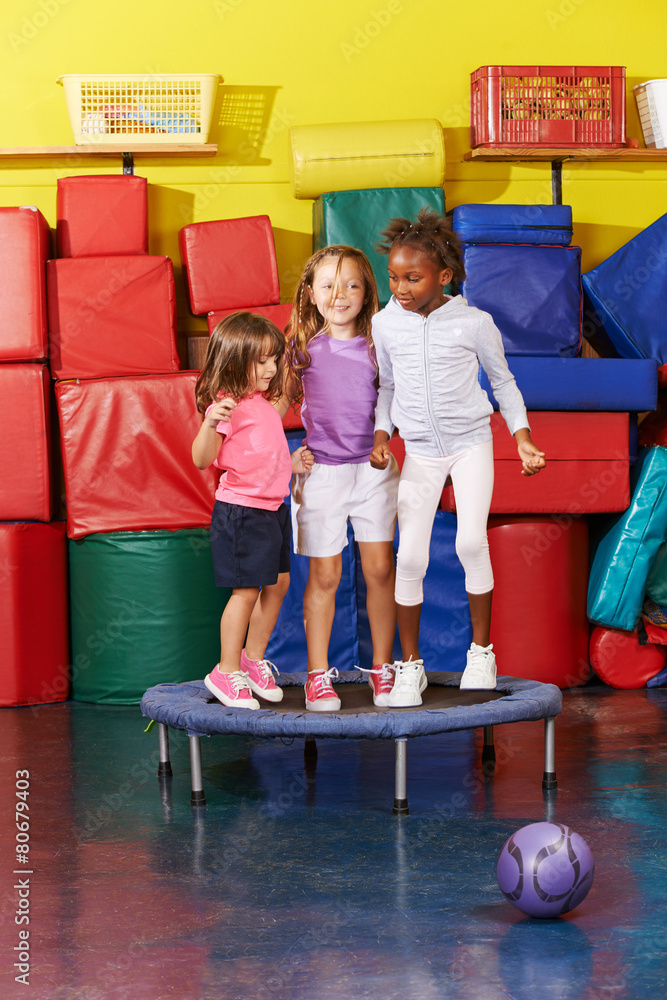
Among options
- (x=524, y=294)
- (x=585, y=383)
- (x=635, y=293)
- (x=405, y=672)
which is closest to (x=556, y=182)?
(x=635, y=293)

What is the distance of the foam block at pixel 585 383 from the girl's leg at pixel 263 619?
4.42 feet

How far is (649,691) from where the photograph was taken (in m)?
4.36

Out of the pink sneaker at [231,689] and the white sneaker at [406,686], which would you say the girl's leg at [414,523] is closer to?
the white sneaker at [406,686]

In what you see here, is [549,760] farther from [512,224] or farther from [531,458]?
[512,224]

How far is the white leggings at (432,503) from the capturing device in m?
3.06

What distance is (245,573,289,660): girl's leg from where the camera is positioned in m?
3.16

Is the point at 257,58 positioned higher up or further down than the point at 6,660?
higher up

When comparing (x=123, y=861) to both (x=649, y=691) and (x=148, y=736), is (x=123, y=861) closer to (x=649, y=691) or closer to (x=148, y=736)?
(x=148, y=736)

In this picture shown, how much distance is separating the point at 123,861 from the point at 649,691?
8.44ft

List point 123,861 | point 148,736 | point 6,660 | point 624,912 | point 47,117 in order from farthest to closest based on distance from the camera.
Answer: point 47,117, point 6,660, point 148,736, point 123,861, point 624,912

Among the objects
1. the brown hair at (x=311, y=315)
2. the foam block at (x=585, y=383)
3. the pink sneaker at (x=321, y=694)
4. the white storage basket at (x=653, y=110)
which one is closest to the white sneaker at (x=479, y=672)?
the pink sneaker at (x=321, y=694)

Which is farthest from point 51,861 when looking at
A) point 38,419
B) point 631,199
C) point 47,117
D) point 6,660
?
point 631,199

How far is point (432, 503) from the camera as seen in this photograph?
10.1 ft

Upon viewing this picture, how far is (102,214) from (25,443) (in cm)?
98
